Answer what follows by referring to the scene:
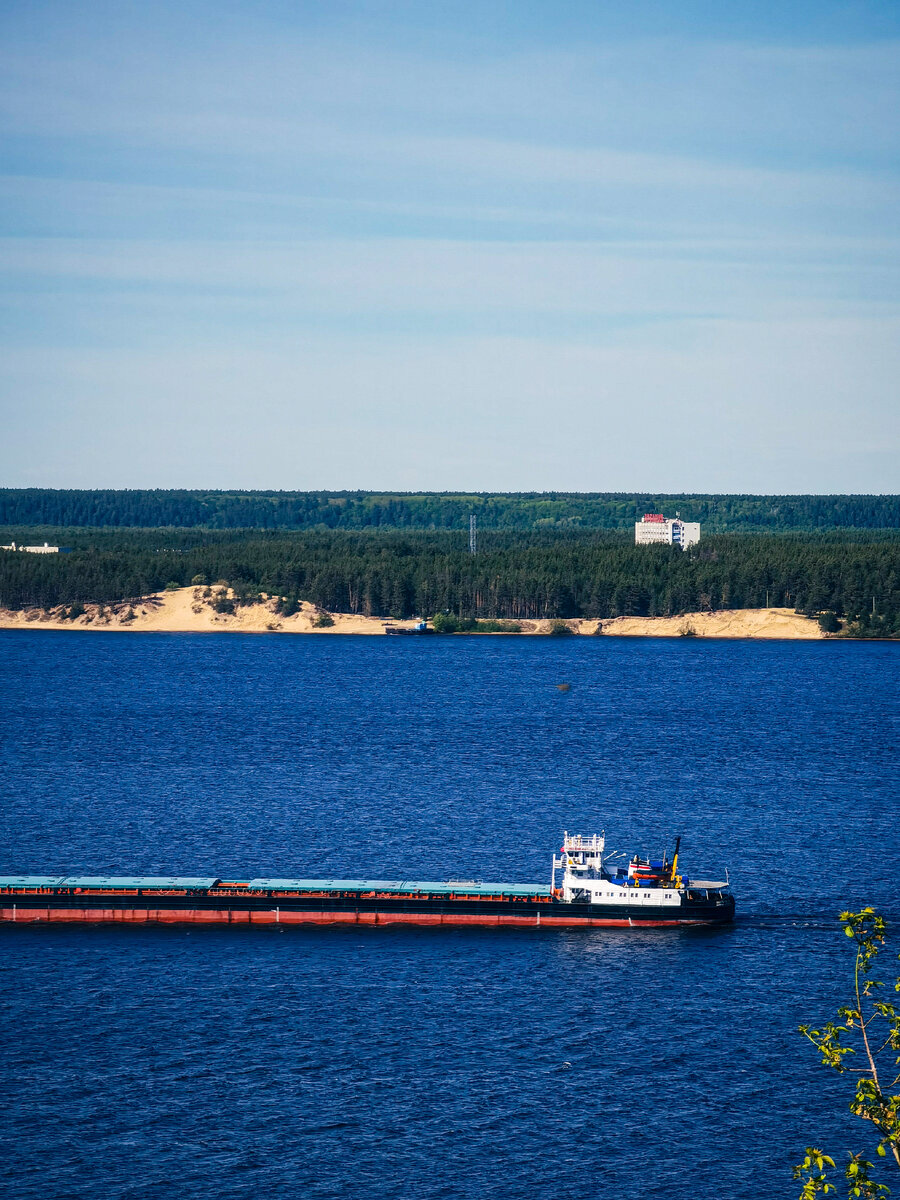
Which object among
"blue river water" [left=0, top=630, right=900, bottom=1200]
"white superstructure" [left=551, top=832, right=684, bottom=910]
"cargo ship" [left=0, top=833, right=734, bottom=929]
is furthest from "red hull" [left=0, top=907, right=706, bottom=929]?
"white superstructure" [left=551, top=832, right=684, bottom=910]

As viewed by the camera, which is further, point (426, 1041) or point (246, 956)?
point (246, 956)

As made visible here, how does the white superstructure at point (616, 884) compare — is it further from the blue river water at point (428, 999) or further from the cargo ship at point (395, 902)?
the blue river water at point (428, 999)

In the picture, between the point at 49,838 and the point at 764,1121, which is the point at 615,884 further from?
the point at 49,838

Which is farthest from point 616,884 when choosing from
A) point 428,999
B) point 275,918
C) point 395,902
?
point 275,918

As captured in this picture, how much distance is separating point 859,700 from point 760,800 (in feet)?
248

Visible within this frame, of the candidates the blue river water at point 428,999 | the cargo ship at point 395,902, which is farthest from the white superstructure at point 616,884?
the blue river water at point 428,999

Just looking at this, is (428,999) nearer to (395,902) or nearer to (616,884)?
(395,902)

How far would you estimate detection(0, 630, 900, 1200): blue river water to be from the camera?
60.7 m

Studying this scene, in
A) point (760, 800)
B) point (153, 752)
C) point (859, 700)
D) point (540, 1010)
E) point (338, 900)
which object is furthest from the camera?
point (859, 700)

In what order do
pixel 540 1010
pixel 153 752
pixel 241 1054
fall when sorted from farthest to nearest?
pixel 153 752, pixel 540 1010, pixel 241 1054

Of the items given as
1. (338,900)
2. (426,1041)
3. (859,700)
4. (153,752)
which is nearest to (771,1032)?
(426,1041)

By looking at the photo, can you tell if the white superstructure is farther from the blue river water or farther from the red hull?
the blue river water

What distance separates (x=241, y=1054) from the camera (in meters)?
70.1

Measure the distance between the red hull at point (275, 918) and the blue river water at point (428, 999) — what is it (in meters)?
1.05
